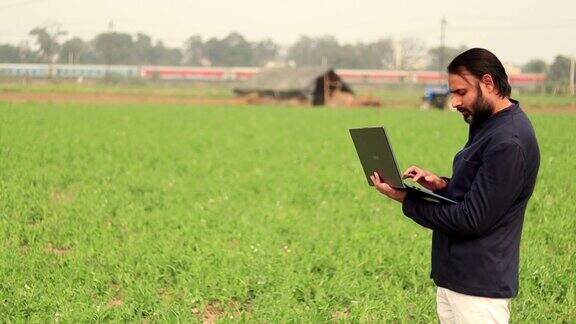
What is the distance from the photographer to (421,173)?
3.08m

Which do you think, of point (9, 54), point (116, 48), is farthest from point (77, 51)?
point (9, 54)

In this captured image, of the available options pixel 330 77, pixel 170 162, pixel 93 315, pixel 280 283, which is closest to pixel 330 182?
pixel 170 162

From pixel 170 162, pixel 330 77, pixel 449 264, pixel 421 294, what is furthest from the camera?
pixel 330 77

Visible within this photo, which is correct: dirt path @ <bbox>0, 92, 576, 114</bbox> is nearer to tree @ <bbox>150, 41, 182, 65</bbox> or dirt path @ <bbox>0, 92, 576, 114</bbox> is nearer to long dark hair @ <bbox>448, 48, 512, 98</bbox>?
long dark hair @ <bbox>448, 48, 512, 98</bbox>

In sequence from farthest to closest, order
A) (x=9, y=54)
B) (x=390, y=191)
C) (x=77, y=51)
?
1. (x=77, y=51)
2. (x=9, y=54)
3. (x=390, y=191)

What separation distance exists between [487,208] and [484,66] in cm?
61

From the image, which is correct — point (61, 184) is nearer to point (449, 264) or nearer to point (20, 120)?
point (449, 264)

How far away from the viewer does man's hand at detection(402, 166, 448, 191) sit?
3084mm

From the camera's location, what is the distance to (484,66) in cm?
271

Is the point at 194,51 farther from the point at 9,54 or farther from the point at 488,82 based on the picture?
the point at 488,82

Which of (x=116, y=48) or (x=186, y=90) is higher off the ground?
(x=116, y=48)

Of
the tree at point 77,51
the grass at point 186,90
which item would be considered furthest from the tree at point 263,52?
the grass at point 186,90

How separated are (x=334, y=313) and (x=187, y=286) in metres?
1.34

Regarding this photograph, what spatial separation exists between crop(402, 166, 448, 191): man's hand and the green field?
2112 mm
